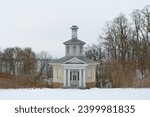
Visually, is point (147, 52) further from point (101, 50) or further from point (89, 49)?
point (89, 49)

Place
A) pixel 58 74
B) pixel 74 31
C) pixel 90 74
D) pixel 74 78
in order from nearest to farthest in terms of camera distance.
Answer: pixel 74 78
pixel 58 74
pixel 90 74
pixel 74 31

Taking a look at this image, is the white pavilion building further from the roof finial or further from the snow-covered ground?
the snow-covered ground

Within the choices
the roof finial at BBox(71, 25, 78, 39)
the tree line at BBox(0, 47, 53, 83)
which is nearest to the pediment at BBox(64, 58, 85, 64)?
the roof finial at BBox(71, 25, 78, 39)

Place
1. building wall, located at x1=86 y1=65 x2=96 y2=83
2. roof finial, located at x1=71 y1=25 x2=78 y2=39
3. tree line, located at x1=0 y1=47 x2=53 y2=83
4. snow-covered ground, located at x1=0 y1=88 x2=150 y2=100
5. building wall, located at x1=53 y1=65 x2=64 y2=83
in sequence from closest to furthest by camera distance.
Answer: snow-covered ground, located at x1=0 y1=88 x2=150 y2=100 → building wall, located at x1=53 y1=65 x2=64 y2=83 → building wall, located at x1=86 y1=65 x2=96 y2=83 → roof finial, located at x1=71 y1=25 x2=78 y2=39 → tree line, located at x1=0 y1=47 x2=53 y2=83

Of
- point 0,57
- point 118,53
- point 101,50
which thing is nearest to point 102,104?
point 118,53

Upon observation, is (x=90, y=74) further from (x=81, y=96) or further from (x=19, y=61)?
(x=81, y=96)

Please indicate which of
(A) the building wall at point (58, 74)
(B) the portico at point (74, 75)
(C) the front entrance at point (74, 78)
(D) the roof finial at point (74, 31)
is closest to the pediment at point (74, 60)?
(B) the portico at point (74, 75)

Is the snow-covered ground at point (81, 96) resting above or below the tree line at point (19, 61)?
below

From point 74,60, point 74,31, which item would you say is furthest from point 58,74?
A: point 74,31

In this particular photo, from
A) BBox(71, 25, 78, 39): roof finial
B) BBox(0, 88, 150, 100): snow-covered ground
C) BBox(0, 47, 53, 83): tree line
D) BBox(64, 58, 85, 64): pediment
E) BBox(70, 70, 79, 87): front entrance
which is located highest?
BBox(71, 25, 78, 39): roof finial

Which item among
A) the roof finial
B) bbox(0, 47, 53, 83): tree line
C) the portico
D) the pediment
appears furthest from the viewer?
bbox(0, 47, 53, 83): tree line

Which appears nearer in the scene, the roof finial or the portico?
the portico

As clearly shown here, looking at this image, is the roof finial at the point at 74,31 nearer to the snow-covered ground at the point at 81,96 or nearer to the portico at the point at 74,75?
the portico at the point at 74,75

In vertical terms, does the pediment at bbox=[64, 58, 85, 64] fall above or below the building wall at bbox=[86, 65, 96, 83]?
above
